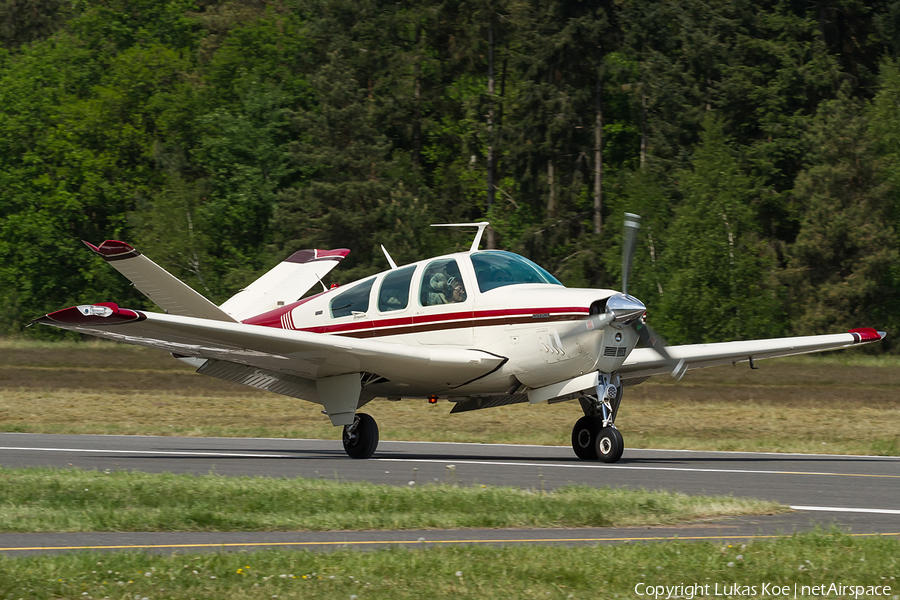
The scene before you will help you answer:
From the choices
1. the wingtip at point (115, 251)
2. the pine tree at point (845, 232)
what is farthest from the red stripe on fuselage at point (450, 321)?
the pine tree at point (845, 232)

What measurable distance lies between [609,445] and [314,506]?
5602mm

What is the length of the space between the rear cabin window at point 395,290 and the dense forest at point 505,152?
1021 inches

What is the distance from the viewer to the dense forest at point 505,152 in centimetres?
4278

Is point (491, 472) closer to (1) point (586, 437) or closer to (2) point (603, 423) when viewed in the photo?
(2) point (603, 423)

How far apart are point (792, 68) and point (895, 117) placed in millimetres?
4487

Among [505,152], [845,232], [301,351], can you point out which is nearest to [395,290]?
[301,351]

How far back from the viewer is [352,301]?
16.9 m

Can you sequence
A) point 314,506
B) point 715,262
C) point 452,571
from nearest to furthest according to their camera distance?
point 452,571, point 314,506, point 715,262

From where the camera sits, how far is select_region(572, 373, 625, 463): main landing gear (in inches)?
582

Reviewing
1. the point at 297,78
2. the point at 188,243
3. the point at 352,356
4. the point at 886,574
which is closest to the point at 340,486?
the point at 352,356

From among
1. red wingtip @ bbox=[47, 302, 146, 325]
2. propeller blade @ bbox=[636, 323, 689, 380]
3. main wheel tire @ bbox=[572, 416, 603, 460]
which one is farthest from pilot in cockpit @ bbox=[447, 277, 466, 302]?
red wingtip @ bbox=[47, 302, 146, 325]

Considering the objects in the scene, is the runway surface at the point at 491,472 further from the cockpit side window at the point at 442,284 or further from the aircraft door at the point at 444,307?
the cockpit side window at the point at 442,284

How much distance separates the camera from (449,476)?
13500mm

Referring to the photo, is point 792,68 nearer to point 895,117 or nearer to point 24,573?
point 895,117
